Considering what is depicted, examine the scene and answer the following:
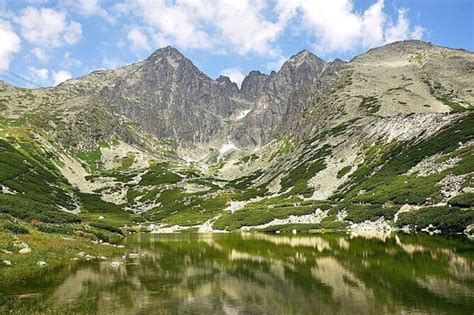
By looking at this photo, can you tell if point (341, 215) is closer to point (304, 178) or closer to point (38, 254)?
point (304, 178)

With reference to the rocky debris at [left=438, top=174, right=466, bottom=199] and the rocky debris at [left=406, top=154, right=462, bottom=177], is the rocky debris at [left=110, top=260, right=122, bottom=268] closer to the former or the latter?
the rocky debris at [left=438, top=174, right=466, bottom=199]

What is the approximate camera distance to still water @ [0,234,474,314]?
949 inches

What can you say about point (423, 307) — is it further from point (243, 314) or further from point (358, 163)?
point (358, 163)

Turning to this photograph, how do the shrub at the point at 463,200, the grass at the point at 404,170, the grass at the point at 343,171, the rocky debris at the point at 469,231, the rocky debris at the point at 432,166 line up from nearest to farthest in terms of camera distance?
the rocky debris at the point at 469,231
the shrub at the point at 463,200
the grass at the point at 404,170
the rocky debris at the point at 432,166
the grass at the point at 343,171

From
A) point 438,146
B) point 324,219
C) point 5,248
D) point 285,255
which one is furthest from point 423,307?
point 438,146

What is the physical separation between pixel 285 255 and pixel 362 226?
4459 centimetres

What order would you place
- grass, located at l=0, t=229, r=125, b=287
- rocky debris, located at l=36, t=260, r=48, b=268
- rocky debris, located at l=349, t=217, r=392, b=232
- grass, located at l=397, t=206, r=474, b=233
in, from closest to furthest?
grass, located at l=0, t=229, r=125, b=287
rocky debris, located at l=36, t=260, r=48, b=268
grass, located at l=397, t=206, r=474, b=233
rocky debris, located at l=349, t=217, r=392, b=232

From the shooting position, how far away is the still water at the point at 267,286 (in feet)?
79.1

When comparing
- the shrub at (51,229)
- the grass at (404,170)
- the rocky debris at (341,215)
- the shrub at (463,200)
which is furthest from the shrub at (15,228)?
the grass at (404,170)

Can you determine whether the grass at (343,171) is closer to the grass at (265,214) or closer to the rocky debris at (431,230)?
the grass at (265,214)

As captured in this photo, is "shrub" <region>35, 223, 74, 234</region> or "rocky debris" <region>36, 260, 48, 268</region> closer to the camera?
"rocky debris" <region>36, 260, 48, 268</region>

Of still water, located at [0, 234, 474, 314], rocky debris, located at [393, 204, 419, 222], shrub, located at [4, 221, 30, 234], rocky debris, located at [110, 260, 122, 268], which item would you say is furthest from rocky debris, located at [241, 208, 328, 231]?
shrub, located at [4, 221, 30, 234]

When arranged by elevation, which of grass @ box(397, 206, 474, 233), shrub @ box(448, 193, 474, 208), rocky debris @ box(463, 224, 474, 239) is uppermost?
shrub @ box(448, 193, 474, 208)

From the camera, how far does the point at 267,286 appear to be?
104 ft
